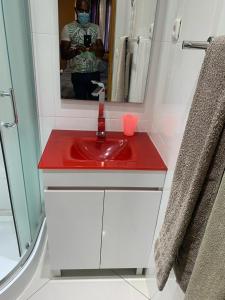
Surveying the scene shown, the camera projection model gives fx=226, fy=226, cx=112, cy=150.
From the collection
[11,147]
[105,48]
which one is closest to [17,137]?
[11,147]

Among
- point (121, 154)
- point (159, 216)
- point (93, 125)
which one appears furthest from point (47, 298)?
point (93, 125)

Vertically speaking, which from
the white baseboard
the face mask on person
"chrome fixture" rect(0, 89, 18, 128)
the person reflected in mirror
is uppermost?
the face mask on person

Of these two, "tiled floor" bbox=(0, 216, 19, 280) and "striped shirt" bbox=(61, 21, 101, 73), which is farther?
"tiled floor" bbox=(0, 216, 19, 280)

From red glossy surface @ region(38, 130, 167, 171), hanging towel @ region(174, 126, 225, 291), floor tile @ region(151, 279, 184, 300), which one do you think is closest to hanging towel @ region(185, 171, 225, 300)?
hanging towel @ region(174, 126, 225, 291)

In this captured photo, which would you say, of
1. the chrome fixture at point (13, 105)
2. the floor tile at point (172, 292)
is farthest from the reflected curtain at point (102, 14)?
the floor tile at point (172, 292)

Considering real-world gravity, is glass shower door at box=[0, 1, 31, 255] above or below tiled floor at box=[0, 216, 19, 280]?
above

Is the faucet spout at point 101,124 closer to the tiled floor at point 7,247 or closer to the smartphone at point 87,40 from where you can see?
the smartphone at point 87,40

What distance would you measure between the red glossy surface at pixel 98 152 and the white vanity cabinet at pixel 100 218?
0.04m

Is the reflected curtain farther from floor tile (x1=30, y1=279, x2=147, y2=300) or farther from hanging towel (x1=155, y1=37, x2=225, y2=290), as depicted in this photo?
floor tile (x1=30, y1=279, x2=147, y2=300)

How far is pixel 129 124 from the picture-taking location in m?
1.42

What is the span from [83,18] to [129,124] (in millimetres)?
632

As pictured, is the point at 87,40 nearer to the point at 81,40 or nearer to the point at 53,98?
the point at 81,40

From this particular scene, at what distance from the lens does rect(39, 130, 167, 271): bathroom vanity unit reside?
1092 mm

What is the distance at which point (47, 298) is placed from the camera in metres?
1.31
